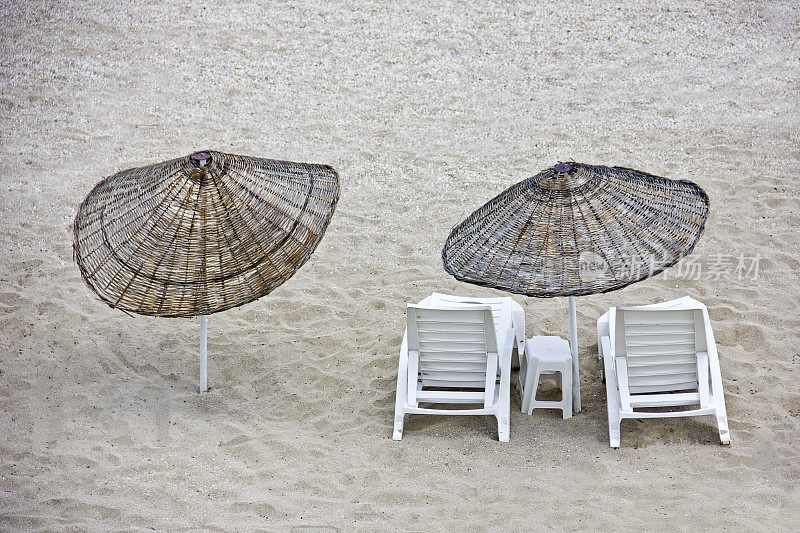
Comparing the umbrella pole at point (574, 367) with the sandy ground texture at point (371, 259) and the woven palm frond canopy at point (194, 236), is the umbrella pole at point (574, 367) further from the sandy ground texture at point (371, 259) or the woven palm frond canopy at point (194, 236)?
the woven palm frond canopy at point (194, 236)

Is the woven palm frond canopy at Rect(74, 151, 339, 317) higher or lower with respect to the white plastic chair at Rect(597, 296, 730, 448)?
higher

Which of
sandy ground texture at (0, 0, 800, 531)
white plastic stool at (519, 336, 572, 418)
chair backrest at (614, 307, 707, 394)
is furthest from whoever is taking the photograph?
white plastic stool at (519, 336, 572, 418)

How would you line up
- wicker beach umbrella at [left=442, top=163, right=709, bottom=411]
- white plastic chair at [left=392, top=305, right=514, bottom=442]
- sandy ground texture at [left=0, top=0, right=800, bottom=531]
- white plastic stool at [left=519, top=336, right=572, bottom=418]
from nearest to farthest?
1. wicker beach umbrella at [left=442, top=163, right=709, bottom=411]
2. sandy ground texture at [left=0, top=0, right=800, bottom=531]
3. white plastic chair at [left=392, top=305, right=514, bottom=442]
4. white plastic stool at [left=519, top=336, right=572, bottom=418]

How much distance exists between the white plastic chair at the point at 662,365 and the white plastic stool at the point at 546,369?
0.90ft

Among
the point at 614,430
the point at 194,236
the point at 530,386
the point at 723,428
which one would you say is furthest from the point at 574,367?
the point at 194,236

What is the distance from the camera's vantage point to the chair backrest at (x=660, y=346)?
5.25 meters

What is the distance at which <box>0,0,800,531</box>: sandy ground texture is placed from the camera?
16.9 feet

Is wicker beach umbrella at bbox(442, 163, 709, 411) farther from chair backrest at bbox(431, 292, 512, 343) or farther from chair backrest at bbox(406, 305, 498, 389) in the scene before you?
chair backrest at bbox(431, 292, 512, 343)

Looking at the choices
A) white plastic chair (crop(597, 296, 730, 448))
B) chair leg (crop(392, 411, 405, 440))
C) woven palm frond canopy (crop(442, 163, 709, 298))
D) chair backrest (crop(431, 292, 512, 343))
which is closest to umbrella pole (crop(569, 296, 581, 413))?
white plastic chair (crop(597, 296, 730, 448))

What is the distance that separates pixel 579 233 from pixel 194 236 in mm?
2461

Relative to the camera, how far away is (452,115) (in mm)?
9922

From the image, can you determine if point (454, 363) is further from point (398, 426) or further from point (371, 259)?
point (371, 259)

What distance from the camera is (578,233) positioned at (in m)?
5.17

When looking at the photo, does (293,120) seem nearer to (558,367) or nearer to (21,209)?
(21,209)
